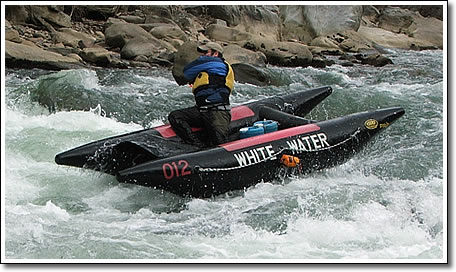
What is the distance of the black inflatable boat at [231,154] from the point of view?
520 cm

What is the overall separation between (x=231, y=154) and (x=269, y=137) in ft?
1.44

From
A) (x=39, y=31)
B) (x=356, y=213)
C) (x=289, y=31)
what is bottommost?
(x=356, y=213)

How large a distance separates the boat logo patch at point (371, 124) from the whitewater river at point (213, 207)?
13.8 inches

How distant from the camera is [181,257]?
4.32m

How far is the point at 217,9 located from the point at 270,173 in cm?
1165

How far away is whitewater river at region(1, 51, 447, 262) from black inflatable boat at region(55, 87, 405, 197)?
124 mm

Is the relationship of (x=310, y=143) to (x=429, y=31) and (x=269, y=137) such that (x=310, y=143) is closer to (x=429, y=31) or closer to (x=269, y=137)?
(x=269, y=137)

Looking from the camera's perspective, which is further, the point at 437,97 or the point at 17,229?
the point at 437,97

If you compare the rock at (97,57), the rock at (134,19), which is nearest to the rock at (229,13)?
the rock at (134,19)

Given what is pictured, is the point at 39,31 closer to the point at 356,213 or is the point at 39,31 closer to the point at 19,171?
the point at 19,171

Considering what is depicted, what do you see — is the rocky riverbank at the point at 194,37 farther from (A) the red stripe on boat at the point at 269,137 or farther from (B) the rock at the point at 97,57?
(A) the red stripe on boat at the point at 269,137

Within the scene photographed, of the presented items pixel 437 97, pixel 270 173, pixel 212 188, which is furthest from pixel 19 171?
pixel 437 97

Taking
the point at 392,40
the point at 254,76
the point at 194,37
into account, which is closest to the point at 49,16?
the point at 194,37
